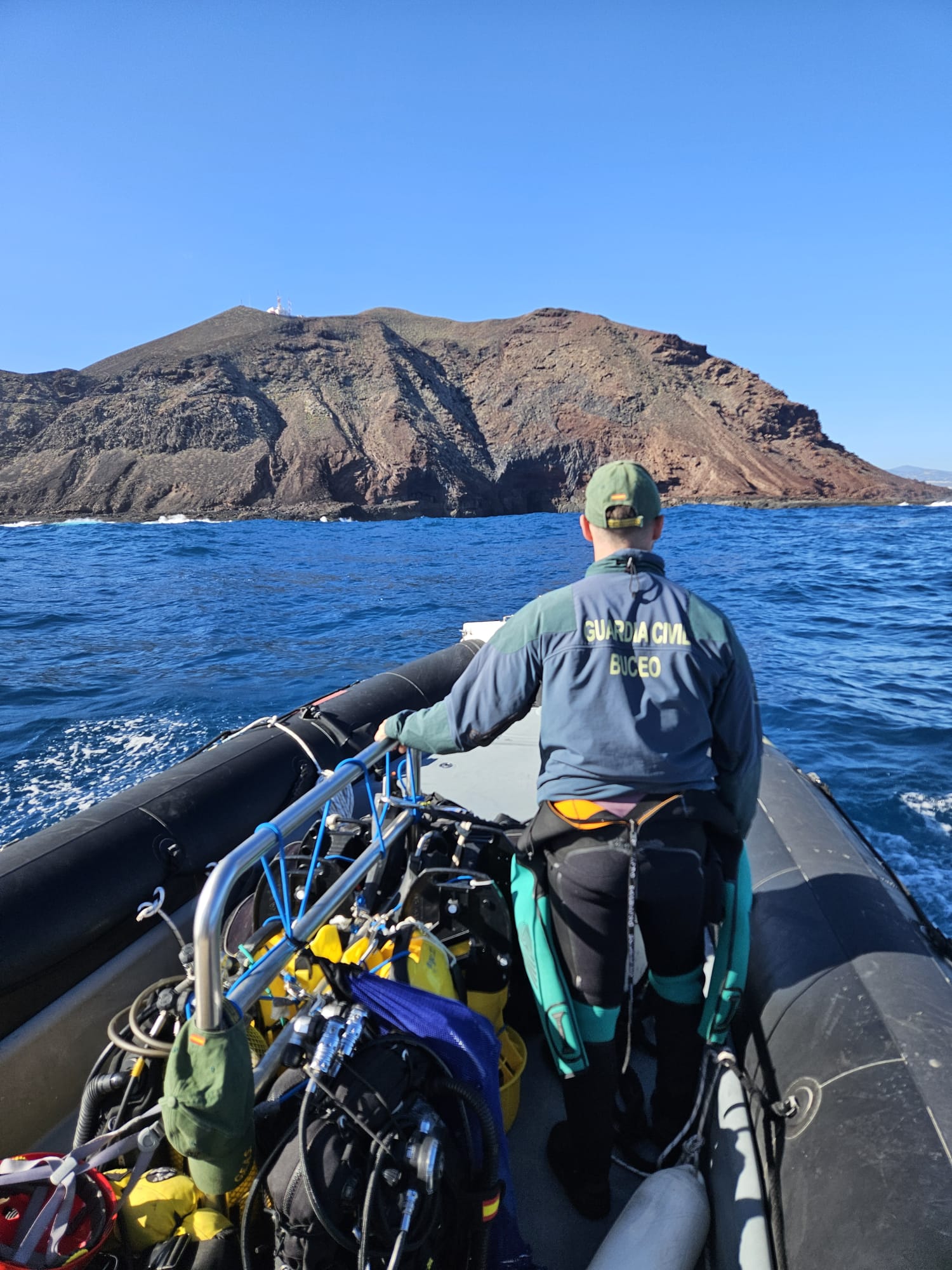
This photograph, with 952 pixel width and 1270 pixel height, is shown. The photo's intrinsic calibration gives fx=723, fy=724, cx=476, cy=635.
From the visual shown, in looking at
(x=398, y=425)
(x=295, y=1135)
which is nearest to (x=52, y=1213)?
(x=295, y=1135)

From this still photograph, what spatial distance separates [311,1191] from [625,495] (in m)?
1.47

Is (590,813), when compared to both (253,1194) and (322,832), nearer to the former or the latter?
(322,832)

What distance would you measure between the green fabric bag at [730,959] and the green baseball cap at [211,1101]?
3.89 ft

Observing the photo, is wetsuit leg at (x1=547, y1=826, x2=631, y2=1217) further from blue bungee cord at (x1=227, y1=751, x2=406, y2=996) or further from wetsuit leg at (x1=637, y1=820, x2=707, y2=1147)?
blue bungee cord at (x1=227, y1=751, x2=406, y2=996)

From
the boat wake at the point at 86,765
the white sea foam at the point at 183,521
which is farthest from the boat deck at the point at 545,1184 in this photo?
the white sea foam at the point at 183,521

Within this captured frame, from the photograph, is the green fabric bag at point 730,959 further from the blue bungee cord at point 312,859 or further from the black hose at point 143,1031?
the black hose at point 143,1031

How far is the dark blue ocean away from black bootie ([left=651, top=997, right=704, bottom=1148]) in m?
2.81

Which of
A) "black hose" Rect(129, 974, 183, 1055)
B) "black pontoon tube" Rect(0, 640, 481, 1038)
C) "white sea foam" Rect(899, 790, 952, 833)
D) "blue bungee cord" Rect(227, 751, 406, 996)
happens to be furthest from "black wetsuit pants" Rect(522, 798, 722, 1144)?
"white sea foam" Rect(899, 790, 952, 833)

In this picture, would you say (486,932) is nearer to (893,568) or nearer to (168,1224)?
(168,1224)

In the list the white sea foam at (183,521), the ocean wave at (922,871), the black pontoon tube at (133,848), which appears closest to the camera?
the black pontoon tube at (133,848)

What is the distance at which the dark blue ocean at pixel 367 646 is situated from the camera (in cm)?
565

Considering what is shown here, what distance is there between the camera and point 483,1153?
1308 mm

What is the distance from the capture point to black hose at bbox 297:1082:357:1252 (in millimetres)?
1107

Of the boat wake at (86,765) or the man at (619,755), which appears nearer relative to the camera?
the man at (619,755)
